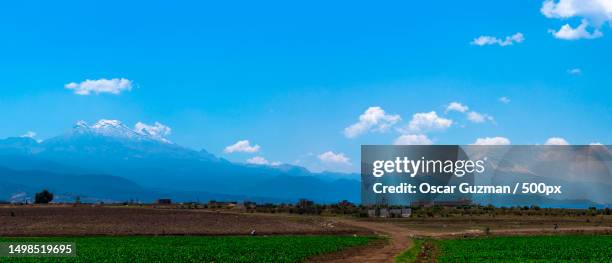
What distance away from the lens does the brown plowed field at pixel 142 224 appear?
3250 inches

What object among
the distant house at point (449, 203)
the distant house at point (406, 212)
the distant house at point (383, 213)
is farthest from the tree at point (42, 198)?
the distant house at point (406, 212)

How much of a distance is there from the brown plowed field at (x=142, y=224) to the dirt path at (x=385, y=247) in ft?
12.0

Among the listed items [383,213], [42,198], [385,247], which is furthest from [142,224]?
[42,198]

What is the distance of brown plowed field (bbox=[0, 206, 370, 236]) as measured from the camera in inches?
3250

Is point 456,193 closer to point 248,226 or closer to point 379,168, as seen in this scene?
point 379,168

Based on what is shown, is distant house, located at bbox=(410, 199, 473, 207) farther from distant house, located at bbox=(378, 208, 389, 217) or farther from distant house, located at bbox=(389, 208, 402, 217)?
distant house, located at bbox=(378, 208, 389, 217)

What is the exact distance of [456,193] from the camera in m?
165

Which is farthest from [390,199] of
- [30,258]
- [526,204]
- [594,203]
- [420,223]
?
[30,258]

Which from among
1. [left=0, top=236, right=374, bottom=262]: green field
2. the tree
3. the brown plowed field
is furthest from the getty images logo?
the tree

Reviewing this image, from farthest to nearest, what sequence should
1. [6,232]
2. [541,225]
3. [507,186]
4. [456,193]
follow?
[456,193] → [507,186] → [541,225] → [6,232]

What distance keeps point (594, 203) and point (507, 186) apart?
1586 inches

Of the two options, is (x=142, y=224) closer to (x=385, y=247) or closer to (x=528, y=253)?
(x=385, y=247)

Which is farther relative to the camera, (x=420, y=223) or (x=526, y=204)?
(x=526, y=204)

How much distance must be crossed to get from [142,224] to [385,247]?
143 feet
